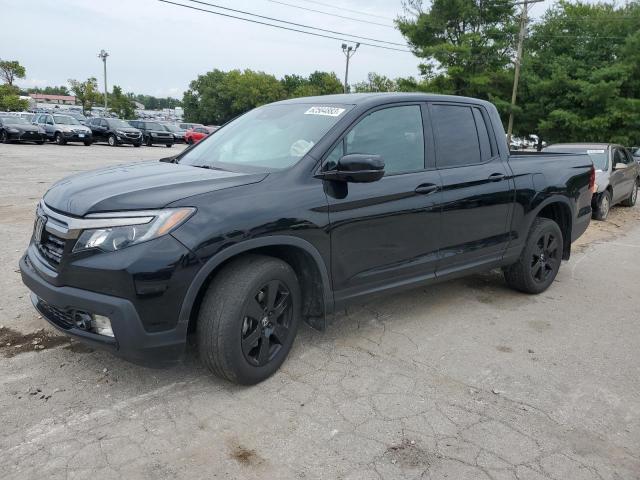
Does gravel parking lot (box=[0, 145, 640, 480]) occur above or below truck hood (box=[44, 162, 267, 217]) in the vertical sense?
below

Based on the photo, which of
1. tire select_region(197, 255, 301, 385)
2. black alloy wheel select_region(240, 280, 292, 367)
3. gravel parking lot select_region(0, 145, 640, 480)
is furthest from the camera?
black alloy wheel select_region(240, 280, 292, 367)

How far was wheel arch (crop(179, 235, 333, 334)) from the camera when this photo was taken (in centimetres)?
290

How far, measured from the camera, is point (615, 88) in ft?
83.3

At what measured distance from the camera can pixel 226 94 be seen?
84.6 meters

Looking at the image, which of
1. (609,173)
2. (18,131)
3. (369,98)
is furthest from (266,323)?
(18,131)

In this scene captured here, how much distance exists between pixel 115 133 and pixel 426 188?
1128 inches

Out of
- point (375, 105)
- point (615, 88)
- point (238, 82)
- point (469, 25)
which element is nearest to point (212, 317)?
point (375, 105)

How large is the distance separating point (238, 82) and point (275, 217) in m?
84.9

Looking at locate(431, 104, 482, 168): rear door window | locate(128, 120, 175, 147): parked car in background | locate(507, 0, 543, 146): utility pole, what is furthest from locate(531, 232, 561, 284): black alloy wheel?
locate(128, 120, 175, 147): parked car in background

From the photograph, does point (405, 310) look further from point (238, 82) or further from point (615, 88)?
point (238, 82)

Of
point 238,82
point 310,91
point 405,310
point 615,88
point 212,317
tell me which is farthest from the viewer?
point 238,82

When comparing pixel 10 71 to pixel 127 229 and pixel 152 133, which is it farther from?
pixel 127 229

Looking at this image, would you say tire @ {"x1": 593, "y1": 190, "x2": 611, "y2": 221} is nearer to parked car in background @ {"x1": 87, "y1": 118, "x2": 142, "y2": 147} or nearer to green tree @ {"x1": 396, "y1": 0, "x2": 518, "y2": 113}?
green tree @ {"x1": 396, "y1": 0, "x2": 518, "y2": 113}

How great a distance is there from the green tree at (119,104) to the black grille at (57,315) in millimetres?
79916
